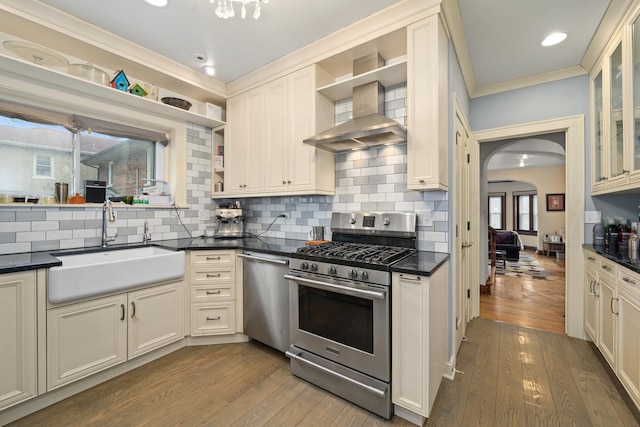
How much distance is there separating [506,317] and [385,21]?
3.30 meters

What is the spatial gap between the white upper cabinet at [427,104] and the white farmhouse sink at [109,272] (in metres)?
1.99

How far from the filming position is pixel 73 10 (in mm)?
1973

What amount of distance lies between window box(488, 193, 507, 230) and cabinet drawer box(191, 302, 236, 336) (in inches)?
397

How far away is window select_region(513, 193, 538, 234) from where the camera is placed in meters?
9.10

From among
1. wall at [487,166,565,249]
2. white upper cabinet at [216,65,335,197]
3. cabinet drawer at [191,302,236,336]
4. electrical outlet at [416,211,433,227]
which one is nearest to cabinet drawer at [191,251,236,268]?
cabinet drawer at [191,302,236,336]

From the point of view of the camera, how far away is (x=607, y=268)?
6.75 ft

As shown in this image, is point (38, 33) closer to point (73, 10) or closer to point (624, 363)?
point (73, 10)

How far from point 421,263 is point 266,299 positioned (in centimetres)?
132

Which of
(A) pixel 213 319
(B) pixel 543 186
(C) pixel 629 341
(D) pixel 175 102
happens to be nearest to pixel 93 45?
(D) pixel 175 102

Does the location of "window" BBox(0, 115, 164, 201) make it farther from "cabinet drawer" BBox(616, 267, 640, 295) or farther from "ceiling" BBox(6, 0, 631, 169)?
"cabinet drawer" BBox(616, 267, 640, 295)

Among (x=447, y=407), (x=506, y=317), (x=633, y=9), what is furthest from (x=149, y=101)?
(x=506, y=317)

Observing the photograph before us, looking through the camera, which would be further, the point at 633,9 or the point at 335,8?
the point at 335,8

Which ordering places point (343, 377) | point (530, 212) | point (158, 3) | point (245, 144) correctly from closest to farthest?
point (343, 377), point (158, 3), point (245, 144), point (530, 212)

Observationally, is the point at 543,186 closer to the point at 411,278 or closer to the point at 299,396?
the point at 411,278
